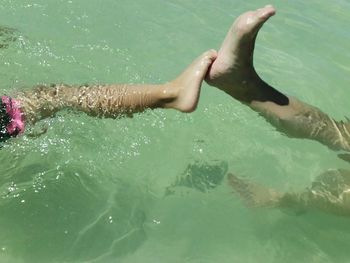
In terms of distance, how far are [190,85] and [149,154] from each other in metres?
0.89

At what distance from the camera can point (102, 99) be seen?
3.52 metres

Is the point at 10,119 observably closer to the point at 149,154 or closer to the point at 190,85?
the point at 149,154

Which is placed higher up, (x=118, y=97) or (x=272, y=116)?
(x=272, y=116)

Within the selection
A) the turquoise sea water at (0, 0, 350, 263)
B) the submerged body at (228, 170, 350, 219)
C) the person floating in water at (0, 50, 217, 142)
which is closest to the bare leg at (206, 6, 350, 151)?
the person floating in water at (0, 50, 217, 142)

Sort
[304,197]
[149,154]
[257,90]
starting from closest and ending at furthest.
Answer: [257,90]
[304,197]
[149,154]

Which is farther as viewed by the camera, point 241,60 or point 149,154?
point 149,154

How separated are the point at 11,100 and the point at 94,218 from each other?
0.95 metres

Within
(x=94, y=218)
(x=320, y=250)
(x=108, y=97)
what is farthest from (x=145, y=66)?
(x=320, y=250)

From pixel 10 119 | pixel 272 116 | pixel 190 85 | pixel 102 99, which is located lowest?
pixel 10 119

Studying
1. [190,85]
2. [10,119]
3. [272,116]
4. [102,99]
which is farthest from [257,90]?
[10,119]

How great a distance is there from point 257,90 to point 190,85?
45 cm

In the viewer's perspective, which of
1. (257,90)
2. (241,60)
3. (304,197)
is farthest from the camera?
(304,197)

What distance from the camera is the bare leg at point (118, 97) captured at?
3.37 meters

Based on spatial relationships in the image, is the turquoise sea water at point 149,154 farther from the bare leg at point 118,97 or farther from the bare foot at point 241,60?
the bare foot at point 241,60
